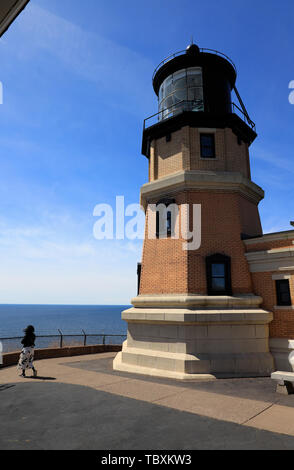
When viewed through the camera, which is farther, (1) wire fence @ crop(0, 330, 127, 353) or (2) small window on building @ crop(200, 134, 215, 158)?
(1) wire fence @ crop(0, 330, 127, 353)

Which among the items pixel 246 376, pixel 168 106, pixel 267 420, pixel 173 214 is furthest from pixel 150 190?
pixel 267 420

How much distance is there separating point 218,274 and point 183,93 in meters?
9.97

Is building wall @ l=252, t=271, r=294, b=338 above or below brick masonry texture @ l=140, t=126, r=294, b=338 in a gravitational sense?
below

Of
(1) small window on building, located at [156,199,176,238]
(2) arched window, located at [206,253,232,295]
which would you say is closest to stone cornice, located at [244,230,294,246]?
(2) arched window, located at [206,253,232,295]

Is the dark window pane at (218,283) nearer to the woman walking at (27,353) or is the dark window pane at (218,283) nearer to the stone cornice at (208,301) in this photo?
the stone cornice at (208,301)

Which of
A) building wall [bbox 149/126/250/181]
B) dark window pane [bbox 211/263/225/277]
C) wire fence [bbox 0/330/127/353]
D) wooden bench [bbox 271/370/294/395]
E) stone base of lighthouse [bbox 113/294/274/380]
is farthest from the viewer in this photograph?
wire fence [bbox 0/330/127/353]

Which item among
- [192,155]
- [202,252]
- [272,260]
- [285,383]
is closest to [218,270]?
[202,252]

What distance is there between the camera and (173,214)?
46.2 ft

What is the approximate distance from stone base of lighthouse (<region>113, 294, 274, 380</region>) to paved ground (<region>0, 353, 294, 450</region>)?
30.6 inches

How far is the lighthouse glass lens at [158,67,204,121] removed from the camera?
15508mm

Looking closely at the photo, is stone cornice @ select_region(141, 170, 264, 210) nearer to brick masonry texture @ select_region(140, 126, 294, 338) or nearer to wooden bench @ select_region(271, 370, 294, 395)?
brick masonry texture @ select_region(140, 126, 294, 338)

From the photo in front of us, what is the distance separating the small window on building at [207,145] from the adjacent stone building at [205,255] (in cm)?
5

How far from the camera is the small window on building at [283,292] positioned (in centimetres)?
1226
